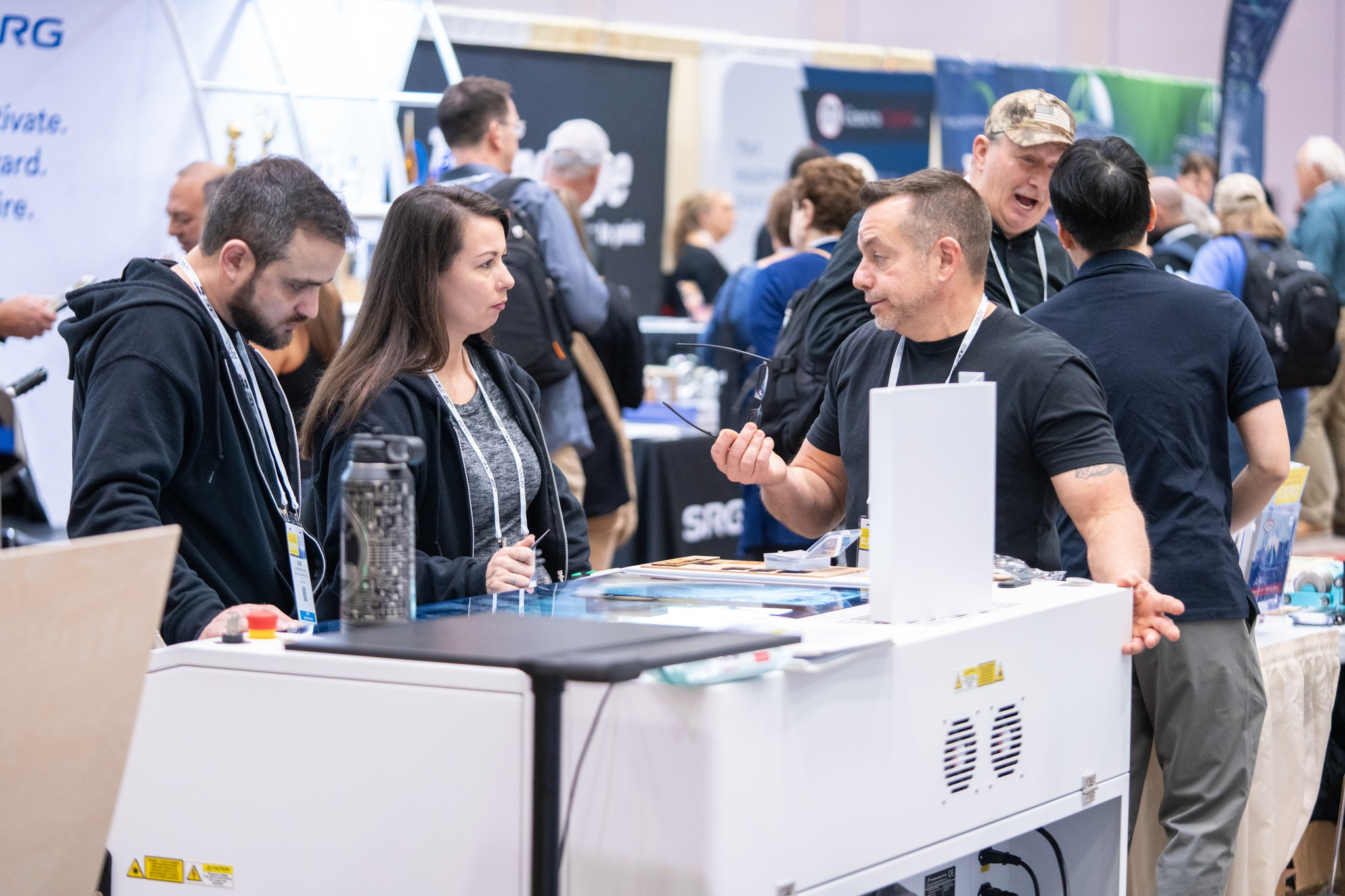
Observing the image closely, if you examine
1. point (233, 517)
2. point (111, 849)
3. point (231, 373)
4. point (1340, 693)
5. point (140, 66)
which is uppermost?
point (140, 66)

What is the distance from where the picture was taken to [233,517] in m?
2.22

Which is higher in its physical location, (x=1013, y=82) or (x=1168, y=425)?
(x=1013, y=82)

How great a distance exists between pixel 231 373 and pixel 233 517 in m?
0.22

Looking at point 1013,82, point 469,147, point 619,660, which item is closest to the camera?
point 619,660

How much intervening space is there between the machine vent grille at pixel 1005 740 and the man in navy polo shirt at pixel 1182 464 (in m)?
0.83

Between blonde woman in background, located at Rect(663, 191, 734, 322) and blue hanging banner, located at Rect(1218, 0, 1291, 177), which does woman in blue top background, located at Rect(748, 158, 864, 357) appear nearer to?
blonde woman in background, located at Rect(663, 191, 734, 322)

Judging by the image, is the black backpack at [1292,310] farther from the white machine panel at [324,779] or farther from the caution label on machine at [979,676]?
the white machine panel at [324,779]

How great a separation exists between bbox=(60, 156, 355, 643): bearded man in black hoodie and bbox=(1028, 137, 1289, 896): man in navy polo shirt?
1.26 m

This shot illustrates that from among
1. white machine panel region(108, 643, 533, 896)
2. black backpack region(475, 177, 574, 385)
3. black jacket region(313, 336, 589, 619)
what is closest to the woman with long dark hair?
black jacket region(313, 336, 589, 619)

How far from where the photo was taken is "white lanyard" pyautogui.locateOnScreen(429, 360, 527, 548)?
7.36ft

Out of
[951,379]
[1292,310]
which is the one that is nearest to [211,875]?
[951,379]

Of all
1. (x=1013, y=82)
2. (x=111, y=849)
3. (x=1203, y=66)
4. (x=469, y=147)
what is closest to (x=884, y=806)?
(x=111, y=849)

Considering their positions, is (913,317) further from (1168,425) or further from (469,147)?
(469,147)

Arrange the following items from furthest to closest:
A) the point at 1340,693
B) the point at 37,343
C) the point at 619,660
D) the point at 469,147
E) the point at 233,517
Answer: the point at 37,343 < the point at 469,147 < the point at 1340,693 < the point at 233,517 < the point at 619,660
